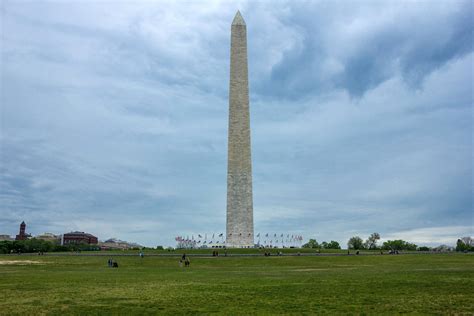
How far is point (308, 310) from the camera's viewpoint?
53.1 feet

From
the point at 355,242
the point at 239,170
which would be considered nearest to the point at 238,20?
the point at 239,170

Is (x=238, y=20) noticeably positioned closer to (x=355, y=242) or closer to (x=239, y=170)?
(x=239, y=170)

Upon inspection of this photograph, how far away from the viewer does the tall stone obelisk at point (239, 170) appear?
236ft

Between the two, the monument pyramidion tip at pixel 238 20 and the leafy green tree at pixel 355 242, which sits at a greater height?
the monument pyramidion tip at pixel 238 20

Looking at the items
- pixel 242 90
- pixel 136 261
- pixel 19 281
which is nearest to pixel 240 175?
pixel 242 90

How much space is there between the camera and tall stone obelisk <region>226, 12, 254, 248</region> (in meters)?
72.0

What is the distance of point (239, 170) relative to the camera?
237 feet

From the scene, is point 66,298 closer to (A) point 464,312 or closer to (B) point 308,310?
(B) point 308,310

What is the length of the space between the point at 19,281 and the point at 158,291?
10.1 m

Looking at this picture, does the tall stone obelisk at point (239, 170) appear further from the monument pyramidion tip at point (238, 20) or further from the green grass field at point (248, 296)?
the green grass field at point (248, 296)

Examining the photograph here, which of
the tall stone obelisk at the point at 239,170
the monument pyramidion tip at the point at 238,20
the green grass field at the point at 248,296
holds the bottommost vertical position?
the green grass field at the point at 248,296

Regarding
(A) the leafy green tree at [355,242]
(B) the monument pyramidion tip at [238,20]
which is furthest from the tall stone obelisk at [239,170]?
(A) the leafy green tree at [355,242]

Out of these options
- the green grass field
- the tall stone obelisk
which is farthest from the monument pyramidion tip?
the green grass field

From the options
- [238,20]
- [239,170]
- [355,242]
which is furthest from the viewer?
[355,242]
